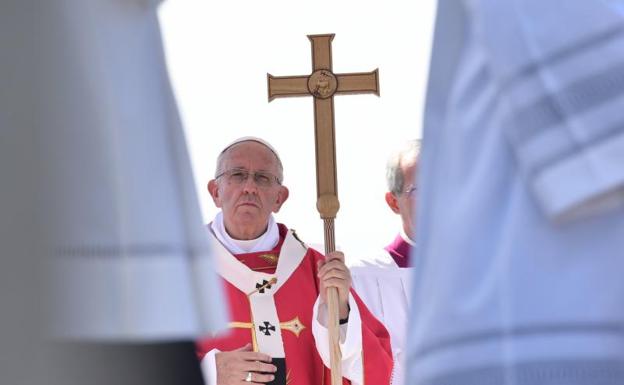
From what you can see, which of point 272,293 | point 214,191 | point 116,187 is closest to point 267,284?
point 272,293

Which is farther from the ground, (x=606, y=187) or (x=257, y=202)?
(x=257, y=202)

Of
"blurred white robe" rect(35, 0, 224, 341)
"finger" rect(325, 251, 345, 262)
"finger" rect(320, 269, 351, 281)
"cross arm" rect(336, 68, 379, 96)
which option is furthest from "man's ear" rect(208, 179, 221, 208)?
"blurred white robe" rect(35, 0, 224, 341)

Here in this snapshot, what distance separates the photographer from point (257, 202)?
600 cm

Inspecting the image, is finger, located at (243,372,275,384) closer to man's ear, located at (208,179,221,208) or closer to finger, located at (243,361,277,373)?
finger, located at (243,361,277,373)

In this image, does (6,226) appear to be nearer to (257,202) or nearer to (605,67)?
(605,67)

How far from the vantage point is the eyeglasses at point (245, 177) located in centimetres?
597

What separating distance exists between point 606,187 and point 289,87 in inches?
171

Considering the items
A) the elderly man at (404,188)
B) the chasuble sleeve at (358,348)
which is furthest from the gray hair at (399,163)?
the chasuble sleeve at (358,348)

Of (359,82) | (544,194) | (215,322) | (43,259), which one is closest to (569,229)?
(544,194)

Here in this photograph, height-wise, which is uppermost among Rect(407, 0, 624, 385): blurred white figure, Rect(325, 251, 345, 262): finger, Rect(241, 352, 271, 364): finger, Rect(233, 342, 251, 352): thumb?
Rect(325, 251, 345, 262): finger

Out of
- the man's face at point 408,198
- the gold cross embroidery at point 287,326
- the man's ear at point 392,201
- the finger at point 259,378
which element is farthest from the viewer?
the man's ear at point 392,201

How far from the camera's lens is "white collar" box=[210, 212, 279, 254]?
6152 millimetres

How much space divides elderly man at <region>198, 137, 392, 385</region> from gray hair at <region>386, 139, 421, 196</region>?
20.9 inches

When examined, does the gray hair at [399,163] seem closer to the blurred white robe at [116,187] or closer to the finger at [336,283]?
the finger at [336,283]
